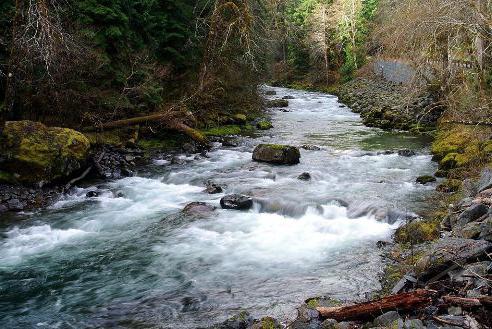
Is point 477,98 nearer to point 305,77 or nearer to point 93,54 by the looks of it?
point 93,54

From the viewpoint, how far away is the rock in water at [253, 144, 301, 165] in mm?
16250

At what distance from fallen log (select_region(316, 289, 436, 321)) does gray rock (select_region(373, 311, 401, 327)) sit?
0.14m

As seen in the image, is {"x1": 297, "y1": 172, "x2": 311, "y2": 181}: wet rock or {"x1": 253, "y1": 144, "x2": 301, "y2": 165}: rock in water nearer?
{"x1": 297, "y1": 172, "x2": 311, "y2": 181}: wet rock

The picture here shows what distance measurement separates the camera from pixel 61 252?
9.25 m

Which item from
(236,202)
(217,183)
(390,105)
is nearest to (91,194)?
(217,183)

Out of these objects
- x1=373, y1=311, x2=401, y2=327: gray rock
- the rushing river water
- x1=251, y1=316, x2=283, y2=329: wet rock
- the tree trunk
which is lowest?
the rushing river water

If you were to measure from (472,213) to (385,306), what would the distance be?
157 inches

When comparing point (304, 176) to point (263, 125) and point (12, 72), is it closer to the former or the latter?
point (12, 72)

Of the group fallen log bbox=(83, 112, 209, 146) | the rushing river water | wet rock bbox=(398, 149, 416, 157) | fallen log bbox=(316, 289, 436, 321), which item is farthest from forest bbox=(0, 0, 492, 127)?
fallen log bbox=(316, 289, 436, 321)

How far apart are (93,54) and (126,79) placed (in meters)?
2.16

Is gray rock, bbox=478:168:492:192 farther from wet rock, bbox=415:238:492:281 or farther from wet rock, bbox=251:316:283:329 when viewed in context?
wet rock, bbox=251:316:283:329

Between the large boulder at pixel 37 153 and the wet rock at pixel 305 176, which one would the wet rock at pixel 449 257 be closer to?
the wet rock at pixel 305 176

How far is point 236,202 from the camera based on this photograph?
38.4 ft

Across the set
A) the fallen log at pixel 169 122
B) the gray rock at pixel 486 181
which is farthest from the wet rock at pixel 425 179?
the fallen log at pixel 169 122
